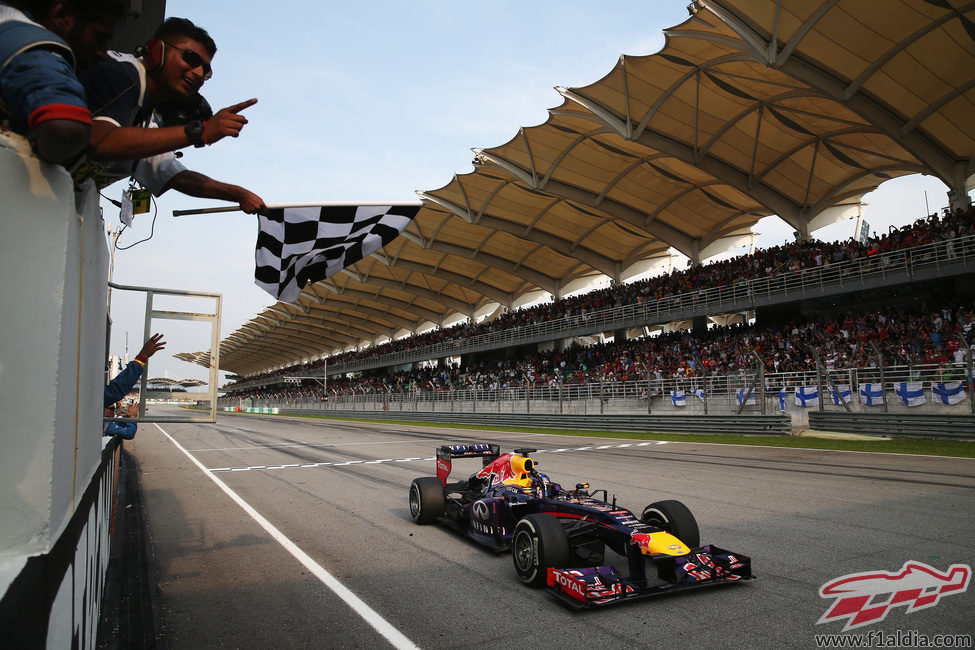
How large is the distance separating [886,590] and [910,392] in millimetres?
13087

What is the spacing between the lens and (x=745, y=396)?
18422 mm

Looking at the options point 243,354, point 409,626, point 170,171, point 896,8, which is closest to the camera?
point 170,171

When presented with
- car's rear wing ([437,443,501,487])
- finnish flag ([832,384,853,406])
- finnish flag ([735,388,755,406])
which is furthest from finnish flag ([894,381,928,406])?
car's rear wing ([437,443,501,487])

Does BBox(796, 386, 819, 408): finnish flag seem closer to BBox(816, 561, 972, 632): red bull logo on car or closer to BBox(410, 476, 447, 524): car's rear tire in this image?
BBox(816, 561, 972, 632): red bull logo on car

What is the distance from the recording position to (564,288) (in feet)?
138

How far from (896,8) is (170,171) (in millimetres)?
19717

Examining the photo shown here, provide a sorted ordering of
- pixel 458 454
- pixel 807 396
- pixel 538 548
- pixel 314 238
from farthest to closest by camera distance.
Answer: pixel 807 396, pixel 458 454, pixel 538 548, pixel 314 238

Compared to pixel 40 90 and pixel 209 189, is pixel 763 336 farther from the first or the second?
pixel 40 90

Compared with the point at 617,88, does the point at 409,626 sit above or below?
below

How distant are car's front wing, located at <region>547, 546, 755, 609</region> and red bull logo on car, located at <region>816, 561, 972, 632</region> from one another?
59 cm

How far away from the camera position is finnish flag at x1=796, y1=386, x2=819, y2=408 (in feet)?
56.2

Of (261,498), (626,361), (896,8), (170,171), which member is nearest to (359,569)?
(170,171)

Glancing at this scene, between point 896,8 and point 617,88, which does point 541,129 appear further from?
point 896,8

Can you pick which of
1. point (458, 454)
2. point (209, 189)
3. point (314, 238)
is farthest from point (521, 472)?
point (209, 189)
